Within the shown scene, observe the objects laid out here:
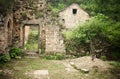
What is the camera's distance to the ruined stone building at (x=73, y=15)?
2923cm

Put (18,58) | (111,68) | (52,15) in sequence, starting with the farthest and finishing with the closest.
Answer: (52,15)
(18,58)
(111,68)

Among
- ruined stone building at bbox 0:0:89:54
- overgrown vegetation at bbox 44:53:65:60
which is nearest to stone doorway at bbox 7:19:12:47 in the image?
ruined stone building at bbox 0:0:89:54

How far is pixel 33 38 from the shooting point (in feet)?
79.5

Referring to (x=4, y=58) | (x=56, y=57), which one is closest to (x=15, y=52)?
(x=4, y=58)

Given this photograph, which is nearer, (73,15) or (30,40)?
(30,40)

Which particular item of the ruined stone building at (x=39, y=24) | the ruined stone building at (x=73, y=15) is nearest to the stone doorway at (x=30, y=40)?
the ruined stone building at (x=39, y=24)

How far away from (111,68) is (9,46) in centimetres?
681

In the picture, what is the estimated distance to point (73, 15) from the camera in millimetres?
29719

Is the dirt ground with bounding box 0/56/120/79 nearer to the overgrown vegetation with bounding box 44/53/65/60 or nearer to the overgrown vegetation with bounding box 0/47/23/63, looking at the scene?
the overgrown vegetation with bounding box 0/47/23/63

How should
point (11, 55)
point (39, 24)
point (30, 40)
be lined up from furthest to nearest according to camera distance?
point (30, 40) → point (39, 24) → point (11, 55)

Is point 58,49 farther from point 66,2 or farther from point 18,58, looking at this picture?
point 66,2

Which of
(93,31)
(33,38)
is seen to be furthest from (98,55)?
(33,38)

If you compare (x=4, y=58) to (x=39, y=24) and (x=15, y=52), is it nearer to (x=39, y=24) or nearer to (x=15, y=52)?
(x=15, y=52)

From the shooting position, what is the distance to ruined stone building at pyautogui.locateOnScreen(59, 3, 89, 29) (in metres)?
29.2
